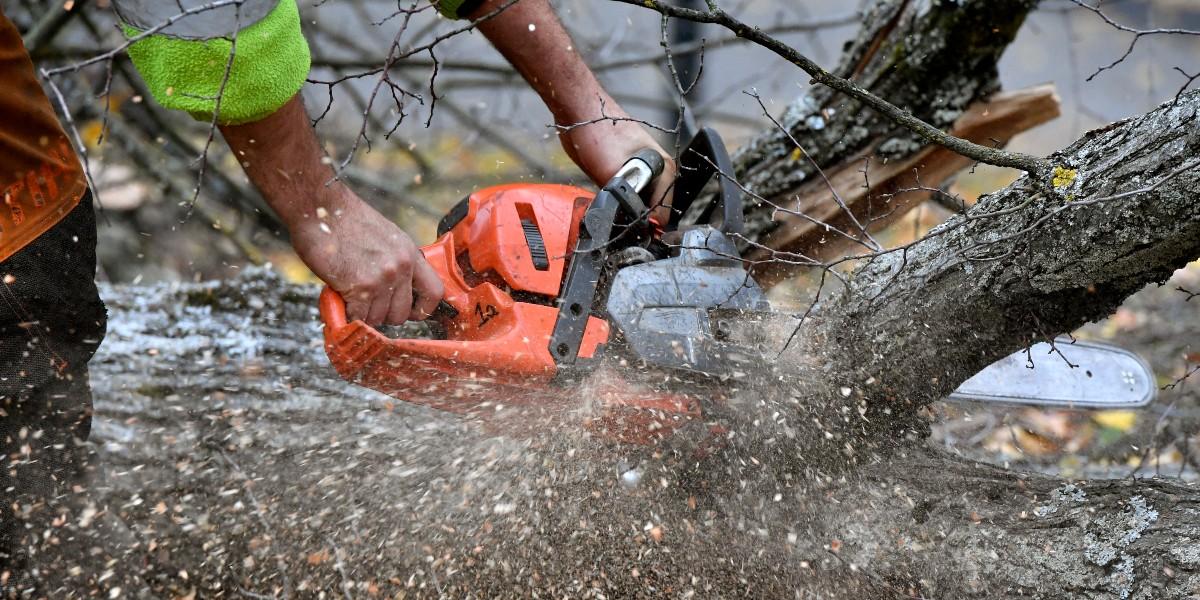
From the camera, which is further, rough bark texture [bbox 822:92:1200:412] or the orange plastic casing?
the orange plastic casing

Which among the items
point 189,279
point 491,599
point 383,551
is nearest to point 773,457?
point 491,599

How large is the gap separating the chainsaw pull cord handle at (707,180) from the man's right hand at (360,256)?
0.65 m

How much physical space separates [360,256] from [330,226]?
0.31ft

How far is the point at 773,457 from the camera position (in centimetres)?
216

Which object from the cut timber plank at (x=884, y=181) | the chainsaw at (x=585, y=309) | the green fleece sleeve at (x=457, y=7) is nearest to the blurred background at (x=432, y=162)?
the cut timber plank at (x=884, y=181)

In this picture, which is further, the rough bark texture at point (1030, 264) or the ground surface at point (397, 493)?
the ground surface at point (397, 493)

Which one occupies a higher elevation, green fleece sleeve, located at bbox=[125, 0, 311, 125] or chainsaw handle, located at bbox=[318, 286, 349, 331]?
green fleece sleeve, located at bbox=[125, 0, 311, 125]

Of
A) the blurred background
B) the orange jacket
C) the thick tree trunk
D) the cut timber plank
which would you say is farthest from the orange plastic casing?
the blurred background

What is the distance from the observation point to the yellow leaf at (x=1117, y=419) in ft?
10.4

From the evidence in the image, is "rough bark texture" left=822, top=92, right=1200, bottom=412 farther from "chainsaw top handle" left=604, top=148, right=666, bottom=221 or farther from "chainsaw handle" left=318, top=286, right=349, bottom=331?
"chainsaw handle" left=318, top=286, right=349, bottom=331

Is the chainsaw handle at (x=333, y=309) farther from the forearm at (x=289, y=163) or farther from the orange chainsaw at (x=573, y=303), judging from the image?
the forearm at (x=289, y=163)

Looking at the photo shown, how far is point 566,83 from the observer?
2.47 meters

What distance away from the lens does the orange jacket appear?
1.87 metres

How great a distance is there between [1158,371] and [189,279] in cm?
433
